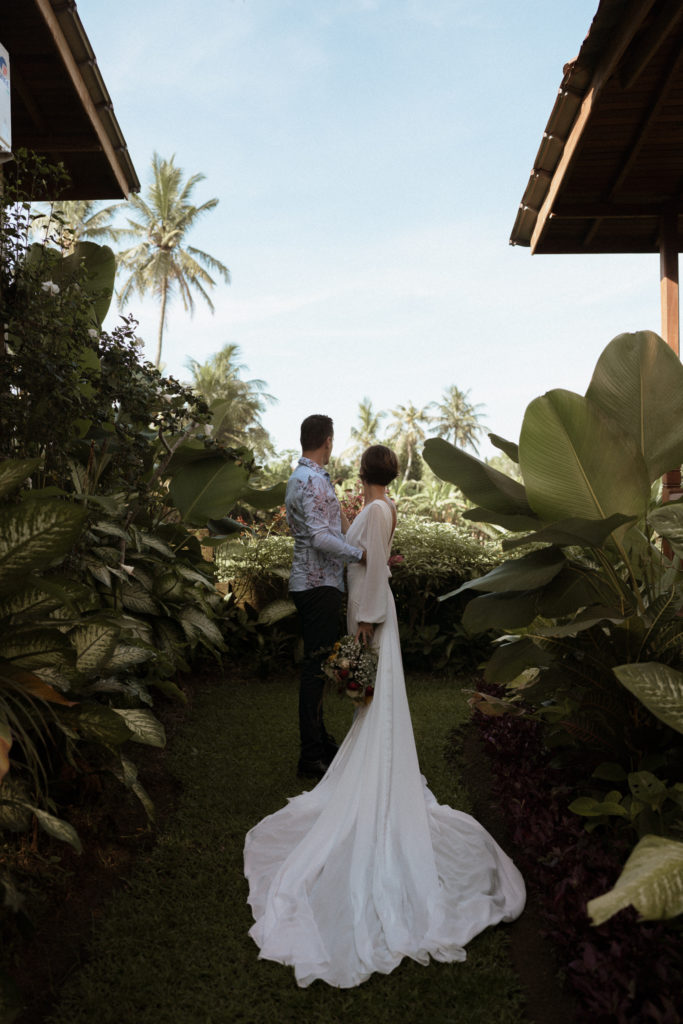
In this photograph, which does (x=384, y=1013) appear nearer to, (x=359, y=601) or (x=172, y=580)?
(x=359, y=601)

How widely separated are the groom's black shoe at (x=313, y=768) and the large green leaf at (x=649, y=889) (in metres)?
2.89

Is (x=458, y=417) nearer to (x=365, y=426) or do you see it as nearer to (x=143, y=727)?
(x=365, y=426)

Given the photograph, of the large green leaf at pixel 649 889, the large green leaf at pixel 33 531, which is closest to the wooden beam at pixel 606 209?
the large green leaf at pixel 33 531

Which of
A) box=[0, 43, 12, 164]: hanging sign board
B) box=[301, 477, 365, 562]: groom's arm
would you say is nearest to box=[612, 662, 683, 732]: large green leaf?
box=[301, 477, 365, 562]: groom's arm

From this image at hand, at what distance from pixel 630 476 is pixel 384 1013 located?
1.86 metres

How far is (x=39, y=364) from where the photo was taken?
3.60 m

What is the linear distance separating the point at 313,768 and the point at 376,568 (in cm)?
130

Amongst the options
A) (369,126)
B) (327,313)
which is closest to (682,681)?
(369,126)

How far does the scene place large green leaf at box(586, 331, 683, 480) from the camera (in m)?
2.78

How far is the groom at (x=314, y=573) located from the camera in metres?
4.41

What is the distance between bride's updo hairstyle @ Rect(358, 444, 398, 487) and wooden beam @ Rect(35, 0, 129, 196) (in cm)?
299

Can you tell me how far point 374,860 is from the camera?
10.2 feet

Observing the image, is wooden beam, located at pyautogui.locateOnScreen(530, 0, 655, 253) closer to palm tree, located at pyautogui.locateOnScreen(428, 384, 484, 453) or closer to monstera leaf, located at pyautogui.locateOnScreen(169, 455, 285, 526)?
monstera leaf, located at pyautogui.locateOnScreen(169, 455, 285, 526)

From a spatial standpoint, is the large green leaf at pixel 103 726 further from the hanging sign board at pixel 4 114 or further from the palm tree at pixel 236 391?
the palm tree at pixel 236 391
